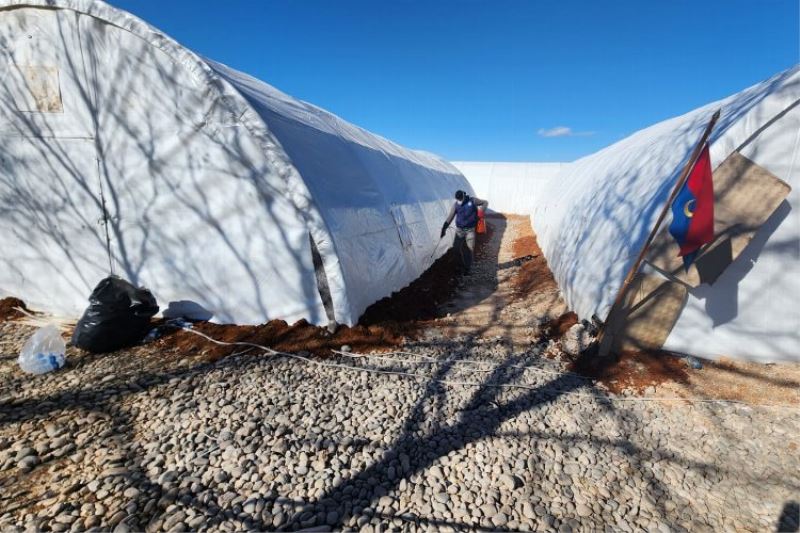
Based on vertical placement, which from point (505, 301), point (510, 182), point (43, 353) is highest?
point (510, 182)

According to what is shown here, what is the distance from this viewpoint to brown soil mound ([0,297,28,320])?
5676 millimetres

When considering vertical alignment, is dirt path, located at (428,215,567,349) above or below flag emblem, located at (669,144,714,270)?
below

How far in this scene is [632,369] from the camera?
4.44 m

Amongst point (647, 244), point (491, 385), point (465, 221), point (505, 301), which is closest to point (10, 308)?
point (491, 385)

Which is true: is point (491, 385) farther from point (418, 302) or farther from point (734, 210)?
point (734, 210)

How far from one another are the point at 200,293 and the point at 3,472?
298 cm

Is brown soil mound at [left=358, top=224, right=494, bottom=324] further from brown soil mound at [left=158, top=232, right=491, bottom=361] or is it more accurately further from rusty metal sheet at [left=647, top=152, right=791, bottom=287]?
rusty metal sheet at [left=647, top=152, right=791, bottom=287]

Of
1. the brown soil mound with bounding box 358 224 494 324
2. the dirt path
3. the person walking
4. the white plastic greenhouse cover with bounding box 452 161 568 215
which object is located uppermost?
the white plastic greenhouse cover with bounding box 452 161 568 215

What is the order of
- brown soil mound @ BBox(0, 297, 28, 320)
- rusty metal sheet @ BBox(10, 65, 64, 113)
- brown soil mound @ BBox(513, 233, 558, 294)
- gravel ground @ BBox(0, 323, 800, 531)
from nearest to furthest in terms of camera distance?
1. gravel ground @ BBox(0, 323, 800, 531)
2. rusty metal sheet @ BBox(10, 65, 64, 113)
3. brown soil mound @ BBox(0, 297, 28, 320)
4. brown soil mound @ BBox(513, 233, 558, 294)

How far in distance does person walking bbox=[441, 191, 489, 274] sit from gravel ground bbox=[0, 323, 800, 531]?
4.99 m

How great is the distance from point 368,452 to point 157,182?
184 inches

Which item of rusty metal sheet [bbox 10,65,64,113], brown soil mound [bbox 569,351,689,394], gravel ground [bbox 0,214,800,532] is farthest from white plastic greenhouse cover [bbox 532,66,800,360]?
rusty metal sheet [bbox 10,65,64,113]

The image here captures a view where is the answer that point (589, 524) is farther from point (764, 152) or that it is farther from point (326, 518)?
point (764, 152)

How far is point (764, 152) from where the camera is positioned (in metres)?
4.27
